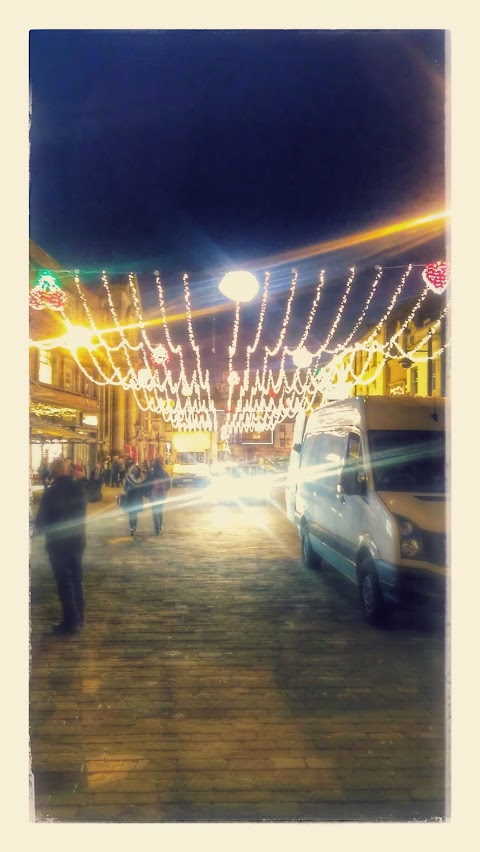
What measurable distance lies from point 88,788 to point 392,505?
4501mm

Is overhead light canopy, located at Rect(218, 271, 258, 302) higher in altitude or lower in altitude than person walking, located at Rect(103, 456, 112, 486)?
higher

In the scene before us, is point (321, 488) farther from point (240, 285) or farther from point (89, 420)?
point (89, 420)

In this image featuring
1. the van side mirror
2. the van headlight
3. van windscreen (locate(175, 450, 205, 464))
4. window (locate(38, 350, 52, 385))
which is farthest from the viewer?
van windscreen (locate(175, 450, 205, 464))

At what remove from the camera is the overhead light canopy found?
929cm

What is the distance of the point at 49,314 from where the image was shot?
28.0 m

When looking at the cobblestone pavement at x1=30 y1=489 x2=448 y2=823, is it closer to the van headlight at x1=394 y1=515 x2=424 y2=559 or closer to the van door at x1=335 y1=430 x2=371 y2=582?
the van door at x1=335 y1=430 x2=371 y2=582

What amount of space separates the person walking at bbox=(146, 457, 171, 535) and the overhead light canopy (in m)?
6.96

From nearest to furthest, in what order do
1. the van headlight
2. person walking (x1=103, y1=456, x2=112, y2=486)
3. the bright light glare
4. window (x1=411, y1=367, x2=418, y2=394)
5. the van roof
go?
1. the van headlight
2. the van roof
3. the bright light glare
4. person walking (x1=103, y1=456, x2=112, y2=486)
5. window (x1=411, y1=367, x2=418, y2=394)

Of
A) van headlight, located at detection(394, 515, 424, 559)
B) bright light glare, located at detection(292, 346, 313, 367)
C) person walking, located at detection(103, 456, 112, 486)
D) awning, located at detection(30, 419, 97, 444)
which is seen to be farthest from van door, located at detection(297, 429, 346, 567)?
person walking, located at detection(103, 456, 112, 486)

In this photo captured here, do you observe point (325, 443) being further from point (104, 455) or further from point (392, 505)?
point (104, 455)

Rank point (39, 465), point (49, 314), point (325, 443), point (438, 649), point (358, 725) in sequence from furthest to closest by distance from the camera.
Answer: point (49, 314)
point (39, 465)
point (325, 443)
point (438, 649)
point (358, 725)

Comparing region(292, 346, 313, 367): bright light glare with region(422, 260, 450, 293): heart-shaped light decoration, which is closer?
region(422, 260, 450, 293): heart-shaped light decoration

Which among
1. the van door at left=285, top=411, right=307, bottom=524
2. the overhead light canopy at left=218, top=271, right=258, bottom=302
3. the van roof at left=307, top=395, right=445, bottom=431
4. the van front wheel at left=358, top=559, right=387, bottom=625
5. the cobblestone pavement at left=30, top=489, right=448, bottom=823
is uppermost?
the overhead light canopy at left=218, top=271, right=258, bottom=302

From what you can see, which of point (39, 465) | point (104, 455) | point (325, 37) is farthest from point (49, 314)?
point (325, 37)
